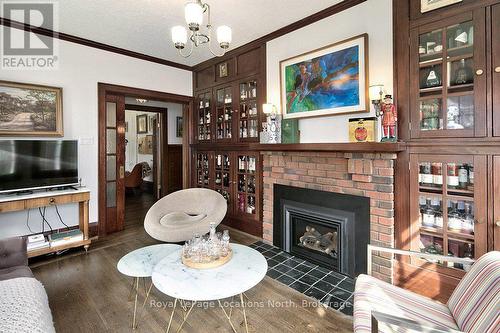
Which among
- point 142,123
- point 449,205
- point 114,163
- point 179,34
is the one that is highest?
point 142,123

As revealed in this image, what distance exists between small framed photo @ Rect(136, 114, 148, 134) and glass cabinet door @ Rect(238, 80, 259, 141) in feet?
14.6

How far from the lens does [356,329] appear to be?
1338 millimetres

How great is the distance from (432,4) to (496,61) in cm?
71

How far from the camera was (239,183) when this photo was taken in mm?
4039

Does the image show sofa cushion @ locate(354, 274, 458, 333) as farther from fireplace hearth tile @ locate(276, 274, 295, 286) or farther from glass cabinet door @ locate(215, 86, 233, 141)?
glass cabinet door @ locate(215, 86, 233, 141)

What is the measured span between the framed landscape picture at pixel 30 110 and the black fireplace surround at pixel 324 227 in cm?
297

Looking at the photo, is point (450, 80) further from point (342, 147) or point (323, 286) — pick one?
point (323, 286)

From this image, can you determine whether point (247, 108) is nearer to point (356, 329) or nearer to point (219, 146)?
point (219, 146)

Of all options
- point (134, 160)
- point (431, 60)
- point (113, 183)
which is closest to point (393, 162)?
point (431, 60)

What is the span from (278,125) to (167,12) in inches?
69.9

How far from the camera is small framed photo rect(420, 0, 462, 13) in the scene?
212 cm

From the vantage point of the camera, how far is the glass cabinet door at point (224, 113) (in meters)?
4.15

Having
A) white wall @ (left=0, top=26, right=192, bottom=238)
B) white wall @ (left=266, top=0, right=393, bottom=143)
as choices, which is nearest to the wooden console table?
white wall @ (left=0, top=26, right=192, bottom=238)

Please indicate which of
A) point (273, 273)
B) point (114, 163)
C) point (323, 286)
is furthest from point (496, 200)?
point (114, 163)
